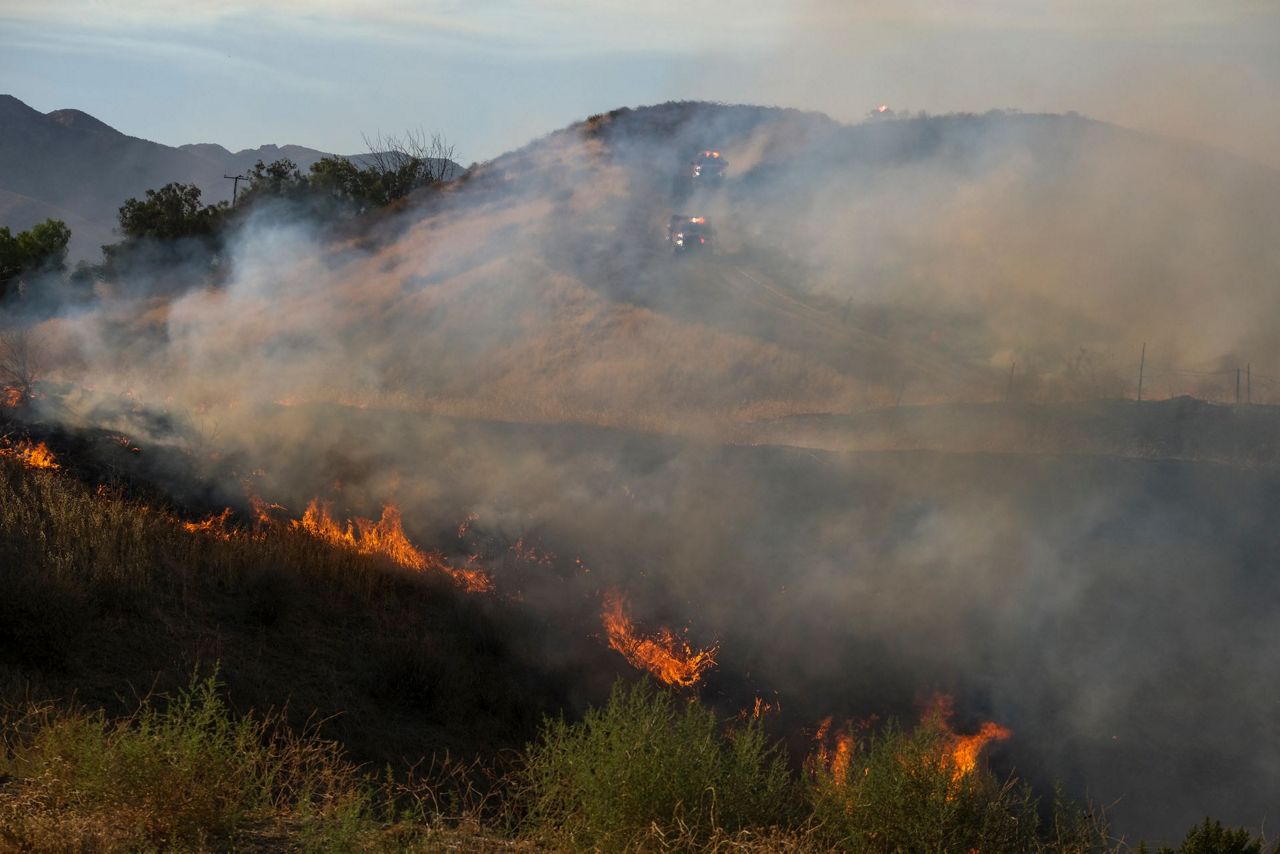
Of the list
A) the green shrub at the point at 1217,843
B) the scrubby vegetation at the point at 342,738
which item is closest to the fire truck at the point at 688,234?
the scrubby vegetation at the point at 342,738

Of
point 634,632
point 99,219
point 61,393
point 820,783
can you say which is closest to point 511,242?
point 61,393

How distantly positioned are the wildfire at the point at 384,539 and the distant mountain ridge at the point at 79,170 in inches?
4330

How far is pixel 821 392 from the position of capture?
93.6ft

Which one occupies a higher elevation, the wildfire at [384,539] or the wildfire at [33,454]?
the wildfire at [33,454]

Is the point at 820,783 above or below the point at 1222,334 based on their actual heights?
below

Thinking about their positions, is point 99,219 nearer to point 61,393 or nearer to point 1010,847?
point 61,393

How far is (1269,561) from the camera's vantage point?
13617 millimetres

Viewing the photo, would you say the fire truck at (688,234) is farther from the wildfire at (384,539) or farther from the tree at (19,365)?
the wildfire at (384,539)

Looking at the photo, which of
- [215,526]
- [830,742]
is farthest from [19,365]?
[830,742]

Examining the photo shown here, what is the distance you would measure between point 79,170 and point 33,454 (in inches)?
5679

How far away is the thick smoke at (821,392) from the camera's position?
12500 millimetres

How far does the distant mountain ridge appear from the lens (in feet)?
401

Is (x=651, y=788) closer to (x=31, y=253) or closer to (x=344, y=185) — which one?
(x=31, y=253)

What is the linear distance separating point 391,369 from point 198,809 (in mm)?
21852
